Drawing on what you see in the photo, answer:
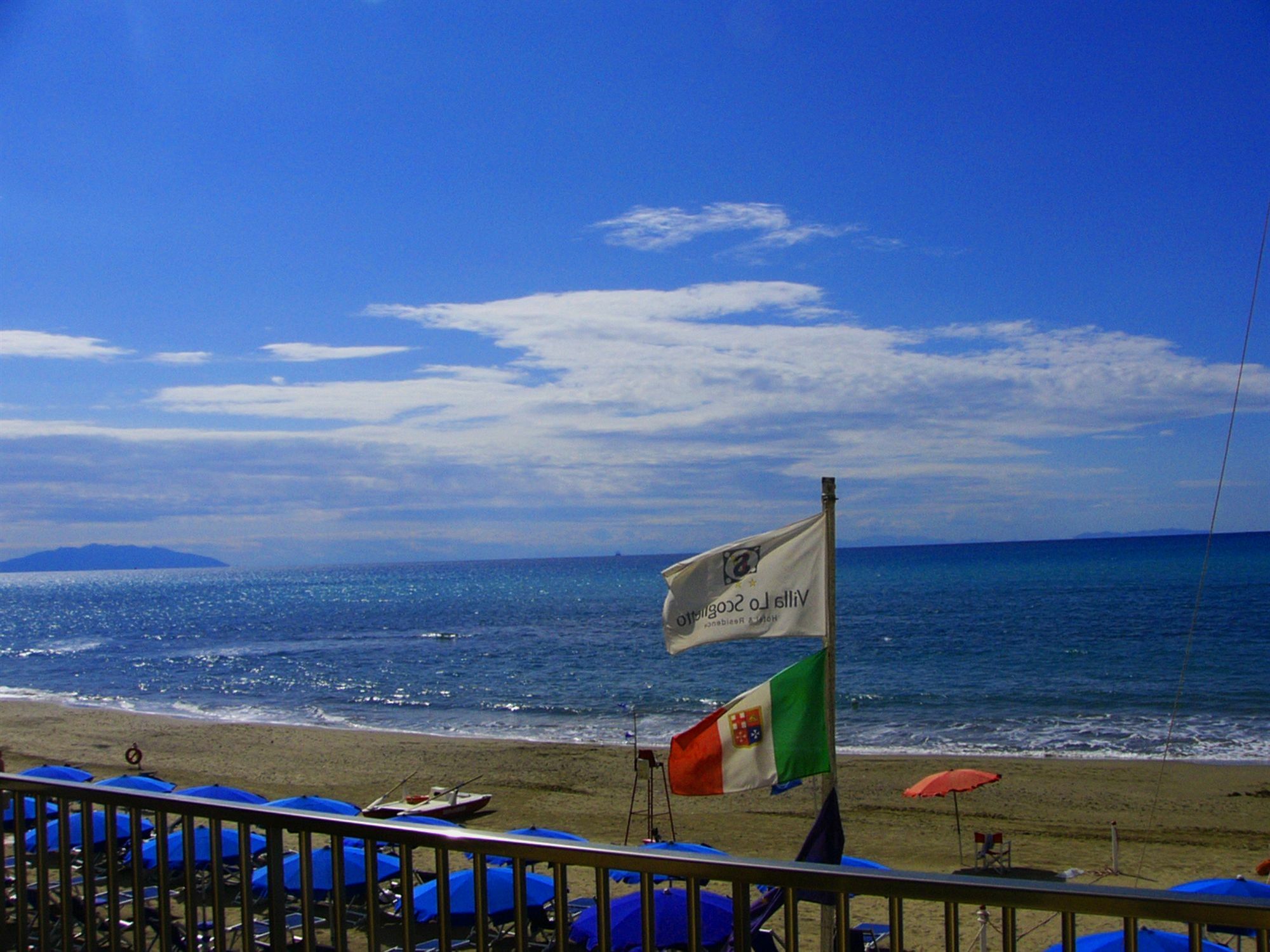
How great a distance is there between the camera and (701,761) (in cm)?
762

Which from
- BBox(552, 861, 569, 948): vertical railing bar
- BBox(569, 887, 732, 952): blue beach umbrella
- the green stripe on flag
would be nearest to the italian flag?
the green stripe on flag

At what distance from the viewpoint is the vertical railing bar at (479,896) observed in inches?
109

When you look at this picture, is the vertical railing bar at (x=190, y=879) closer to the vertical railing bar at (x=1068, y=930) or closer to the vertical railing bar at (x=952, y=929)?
the vertical railing bar at (x=952, y=929)

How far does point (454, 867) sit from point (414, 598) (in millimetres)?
110441

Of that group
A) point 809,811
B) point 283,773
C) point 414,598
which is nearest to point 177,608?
point 414,598

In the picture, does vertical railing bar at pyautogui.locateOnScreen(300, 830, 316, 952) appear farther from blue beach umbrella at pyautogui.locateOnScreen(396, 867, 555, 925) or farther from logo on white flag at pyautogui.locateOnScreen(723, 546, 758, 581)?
logo on white flag at pyautogui.locateOnScreen(723, 546, 758, 581)

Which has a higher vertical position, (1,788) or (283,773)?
(1,788)

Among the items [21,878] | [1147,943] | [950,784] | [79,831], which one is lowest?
[950,784]

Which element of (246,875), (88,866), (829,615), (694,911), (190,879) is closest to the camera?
(694,911)

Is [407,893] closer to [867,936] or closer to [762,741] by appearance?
[762,741]

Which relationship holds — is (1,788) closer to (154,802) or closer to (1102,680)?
(154,802)

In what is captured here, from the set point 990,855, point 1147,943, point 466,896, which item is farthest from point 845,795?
point 1147,943

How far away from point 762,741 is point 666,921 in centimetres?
147

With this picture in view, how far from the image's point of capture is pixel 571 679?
43.2 m
